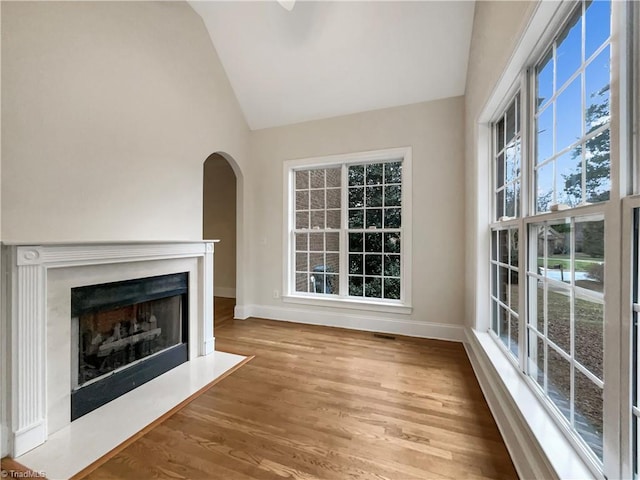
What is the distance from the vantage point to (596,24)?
42.3 inches

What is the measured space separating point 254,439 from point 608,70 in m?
2.41

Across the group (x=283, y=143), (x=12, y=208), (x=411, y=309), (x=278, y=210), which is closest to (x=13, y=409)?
(x=12, y=208)

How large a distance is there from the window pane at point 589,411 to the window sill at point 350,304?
211cm

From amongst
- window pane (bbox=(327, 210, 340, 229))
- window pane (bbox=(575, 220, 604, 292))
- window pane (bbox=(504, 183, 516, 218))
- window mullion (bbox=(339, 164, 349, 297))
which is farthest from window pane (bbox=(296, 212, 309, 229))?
window pane (bbox=(575, 220, 604, 292))

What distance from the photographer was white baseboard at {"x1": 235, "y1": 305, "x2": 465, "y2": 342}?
10.3 feet

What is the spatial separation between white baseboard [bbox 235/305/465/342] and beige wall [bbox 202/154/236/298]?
71.4 inches

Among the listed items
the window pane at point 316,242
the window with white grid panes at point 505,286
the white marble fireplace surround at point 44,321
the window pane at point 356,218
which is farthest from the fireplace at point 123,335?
the window with white grid panes at point 505,286

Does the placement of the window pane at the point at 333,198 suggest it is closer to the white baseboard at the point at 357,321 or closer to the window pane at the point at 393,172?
the window pane at the point at 393,172

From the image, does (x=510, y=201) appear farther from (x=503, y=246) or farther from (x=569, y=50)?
(x=569, y=50)

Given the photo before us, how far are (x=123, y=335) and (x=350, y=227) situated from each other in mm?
2691

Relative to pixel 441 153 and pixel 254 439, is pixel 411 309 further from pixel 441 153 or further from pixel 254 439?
pixel 254 439

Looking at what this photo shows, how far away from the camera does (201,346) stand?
273cm

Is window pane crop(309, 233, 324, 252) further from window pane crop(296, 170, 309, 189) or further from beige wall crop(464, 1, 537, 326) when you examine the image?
beige wall crop(464, 1, 537, 326)

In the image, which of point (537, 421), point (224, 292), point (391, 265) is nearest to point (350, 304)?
point (391, 265)
